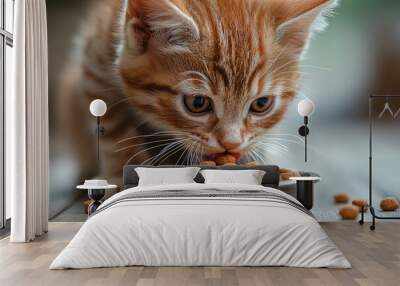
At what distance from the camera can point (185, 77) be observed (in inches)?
266

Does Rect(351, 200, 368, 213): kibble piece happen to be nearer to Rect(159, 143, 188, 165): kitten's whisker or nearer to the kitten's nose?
the kitten's nose

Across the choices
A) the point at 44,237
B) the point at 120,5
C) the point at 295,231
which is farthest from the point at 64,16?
the point at 295,231

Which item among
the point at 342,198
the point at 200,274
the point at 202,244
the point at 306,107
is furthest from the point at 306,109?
the point at 200,274

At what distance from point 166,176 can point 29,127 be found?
1537mm

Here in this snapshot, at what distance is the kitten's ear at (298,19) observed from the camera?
6.77m

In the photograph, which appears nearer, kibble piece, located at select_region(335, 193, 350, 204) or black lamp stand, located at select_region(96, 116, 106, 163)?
black lamp stand, located at select_region(96, 116, 106, 163)

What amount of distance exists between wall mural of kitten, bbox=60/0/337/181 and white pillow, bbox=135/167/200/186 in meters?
0.53

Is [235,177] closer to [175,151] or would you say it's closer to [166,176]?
[166,176]

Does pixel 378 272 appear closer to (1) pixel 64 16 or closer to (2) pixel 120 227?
(2) pixel 120 227

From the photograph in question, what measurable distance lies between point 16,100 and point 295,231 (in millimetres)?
2908

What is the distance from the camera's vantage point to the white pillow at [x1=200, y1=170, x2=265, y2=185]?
19.7ft

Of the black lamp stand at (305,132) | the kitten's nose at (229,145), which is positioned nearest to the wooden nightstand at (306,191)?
the black lamp stand at (305,132)

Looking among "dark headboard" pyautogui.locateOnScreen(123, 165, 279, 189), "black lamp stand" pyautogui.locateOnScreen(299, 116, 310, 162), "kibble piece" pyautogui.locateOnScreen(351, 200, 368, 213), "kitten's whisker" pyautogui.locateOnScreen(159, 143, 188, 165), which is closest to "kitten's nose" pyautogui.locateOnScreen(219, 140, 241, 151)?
"dark headboard" pyautogui.locateOnScreen(123, 165, 279, 189)

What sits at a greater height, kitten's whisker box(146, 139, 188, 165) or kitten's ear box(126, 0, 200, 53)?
kitten's ear box(126, 0, 200, 53)
